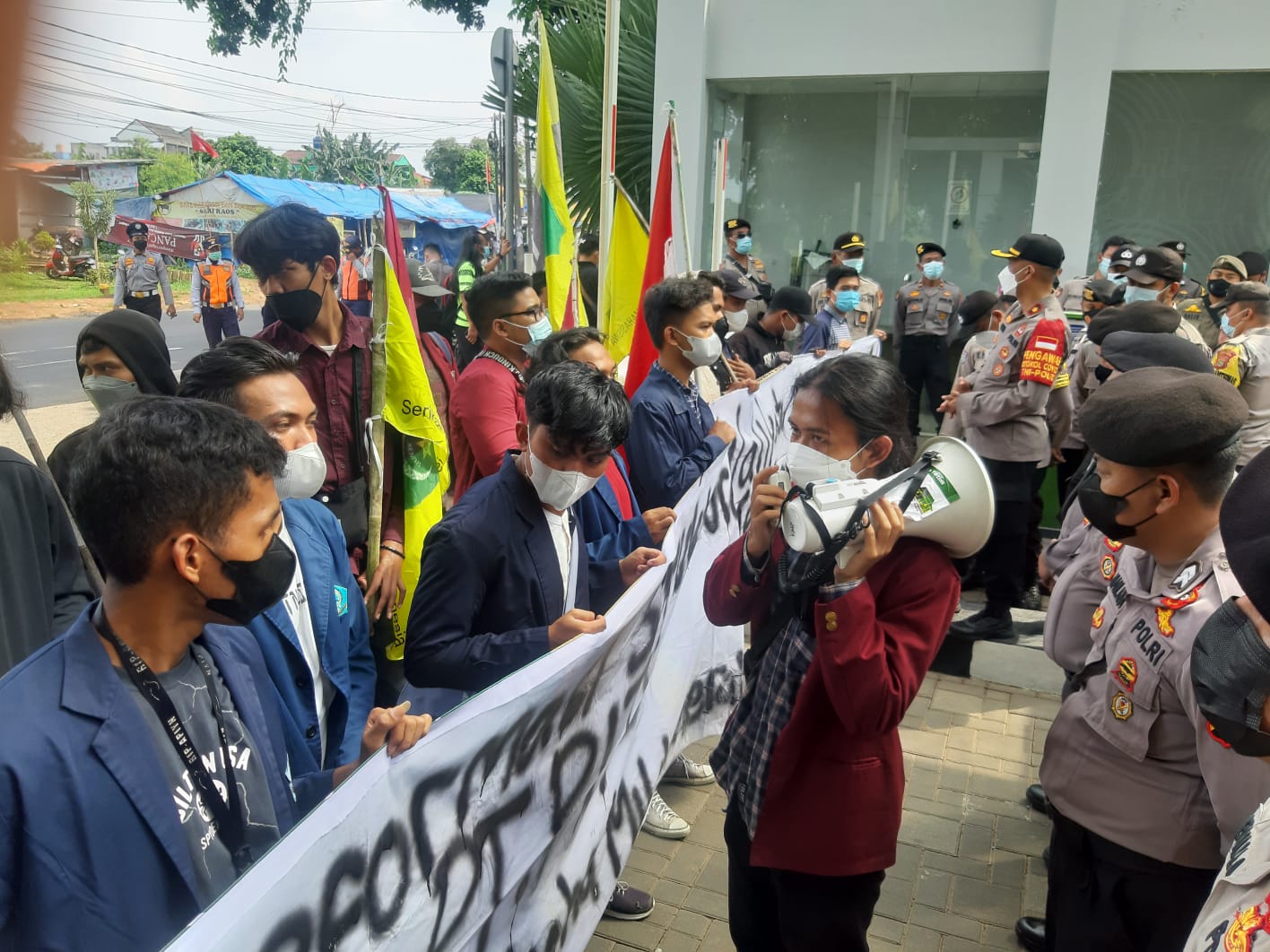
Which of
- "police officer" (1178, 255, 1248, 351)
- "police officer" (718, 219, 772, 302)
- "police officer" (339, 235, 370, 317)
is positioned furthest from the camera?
"police officer" (339, 235, 370, 317)

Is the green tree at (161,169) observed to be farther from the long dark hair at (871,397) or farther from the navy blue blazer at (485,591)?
the long dark hair at (871,397)

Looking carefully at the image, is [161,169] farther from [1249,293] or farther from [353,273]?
[353,273]

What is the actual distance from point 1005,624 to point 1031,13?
6050 millimetres

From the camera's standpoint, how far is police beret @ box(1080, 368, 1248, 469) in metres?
1.90

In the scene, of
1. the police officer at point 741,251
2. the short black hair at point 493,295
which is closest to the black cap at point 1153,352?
the short black hair at point 493,295

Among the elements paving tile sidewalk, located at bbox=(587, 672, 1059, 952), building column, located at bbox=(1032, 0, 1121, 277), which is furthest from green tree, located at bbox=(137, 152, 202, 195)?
building column, located at bbox=(1032, 0, 1121, 277)

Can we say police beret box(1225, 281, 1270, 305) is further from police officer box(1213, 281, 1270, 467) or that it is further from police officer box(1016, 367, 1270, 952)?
police officer box(1016, 367, 1270, 952)

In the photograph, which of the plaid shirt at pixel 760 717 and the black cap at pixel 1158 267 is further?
the black cap at pixel 1158 267

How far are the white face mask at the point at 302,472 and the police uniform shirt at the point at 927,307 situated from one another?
706 cm

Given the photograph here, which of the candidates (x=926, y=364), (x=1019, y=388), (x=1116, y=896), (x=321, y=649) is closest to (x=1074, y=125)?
(x=926, y=364)

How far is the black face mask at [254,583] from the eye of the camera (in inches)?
60.6

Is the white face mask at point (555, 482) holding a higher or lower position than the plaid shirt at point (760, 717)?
higher

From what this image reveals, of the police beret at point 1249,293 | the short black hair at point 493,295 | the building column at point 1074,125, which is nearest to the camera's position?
the short black hair at point 493,295

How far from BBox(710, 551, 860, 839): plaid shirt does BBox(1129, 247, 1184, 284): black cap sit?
4.89 m
